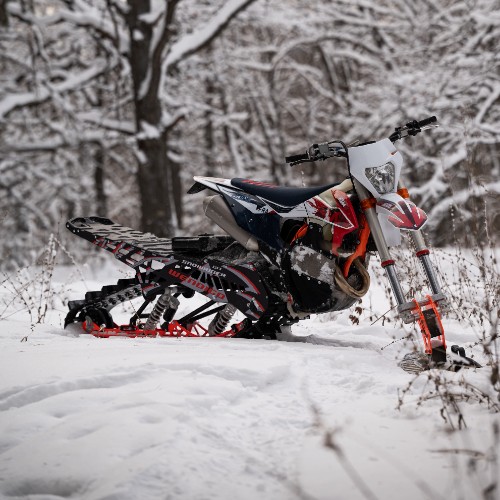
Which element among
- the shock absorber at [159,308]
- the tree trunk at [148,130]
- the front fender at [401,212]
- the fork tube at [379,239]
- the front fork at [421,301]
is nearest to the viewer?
the front fork at [421,301]

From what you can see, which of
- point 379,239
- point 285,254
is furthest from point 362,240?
point 285,254

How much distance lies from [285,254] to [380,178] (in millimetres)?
756

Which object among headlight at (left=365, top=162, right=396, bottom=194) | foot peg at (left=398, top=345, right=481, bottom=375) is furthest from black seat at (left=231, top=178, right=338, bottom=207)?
foot peg at (left=398, top=345, right=481, bottom=375)

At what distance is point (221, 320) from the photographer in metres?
4.14

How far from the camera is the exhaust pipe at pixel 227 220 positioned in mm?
4012

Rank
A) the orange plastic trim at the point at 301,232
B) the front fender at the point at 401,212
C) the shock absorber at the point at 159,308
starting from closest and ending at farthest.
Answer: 1. the front fender at the point at 401,212
2. the orange plastic trim at the point at 301,232
3. the shock absorber at the point at 159,308

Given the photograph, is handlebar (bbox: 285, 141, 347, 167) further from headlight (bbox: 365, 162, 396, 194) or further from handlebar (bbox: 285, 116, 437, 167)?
headlight (bbox: 365, 162, 396, 194)

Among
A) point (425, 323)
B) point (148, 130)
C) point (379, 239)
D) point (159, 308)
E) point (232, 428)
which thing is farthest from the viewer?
point (148, 130)

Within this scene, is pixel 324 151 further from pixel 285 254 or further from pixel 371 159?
pixel 285 254

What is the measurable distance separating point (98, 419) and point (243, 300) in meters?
1.69

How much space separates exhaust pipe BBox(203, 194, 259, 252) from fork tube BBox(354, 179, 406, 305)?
2.66 ft

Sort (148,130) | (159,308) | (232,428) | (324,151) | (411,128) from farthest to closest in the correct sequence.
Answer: (148,130)
(159,308)
(411,128)
(324,151)
(232,428)

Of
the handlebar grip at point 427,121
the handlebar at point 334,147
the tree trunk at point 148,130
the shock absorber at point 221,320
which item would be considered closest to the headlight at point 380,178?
the handlebar at point 334,147

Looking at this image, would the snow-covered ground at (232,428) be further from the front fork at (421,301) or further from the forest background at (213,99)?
the forest background at (213,99)
